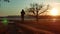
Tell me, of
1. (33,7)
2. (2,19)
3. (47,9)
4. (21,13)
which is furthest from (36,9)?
(21,13)

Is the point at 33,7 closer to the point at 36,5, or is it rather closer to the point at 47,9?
the point at 36,5

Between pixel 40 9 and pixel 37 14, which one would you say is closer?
pixel 37 14

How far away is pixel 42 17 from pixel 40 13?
1.41 meters

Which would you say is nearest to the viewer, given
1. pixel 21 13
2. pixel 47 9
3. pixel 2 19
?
pixel 21 13

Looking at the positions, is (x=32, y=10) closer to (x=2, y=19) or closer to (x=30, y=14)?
(x=30, y=14)

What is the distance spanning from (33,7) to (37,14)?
3.84 metres

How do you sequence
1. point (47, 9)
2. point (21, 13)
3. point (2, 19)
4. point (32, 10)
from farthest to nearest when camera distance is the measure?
point (32, 10)
point (47, 9)
point (2, 19)
point (21, 13)

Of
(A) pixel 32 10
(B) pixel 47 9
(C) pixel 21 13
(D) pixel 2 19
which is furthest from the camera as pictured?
(A) pixel 32 10

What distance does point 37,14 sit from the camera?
160ft

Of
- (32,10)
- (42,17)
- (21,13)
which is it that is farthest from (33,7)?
(21,13)

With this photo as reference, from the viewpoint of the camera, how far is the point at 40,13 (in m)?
49.0

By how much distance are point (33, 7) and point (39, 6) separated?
1.65 m

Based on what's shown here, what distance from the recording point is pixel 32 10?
170ft

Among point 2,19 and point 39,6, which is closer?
point 2,19
